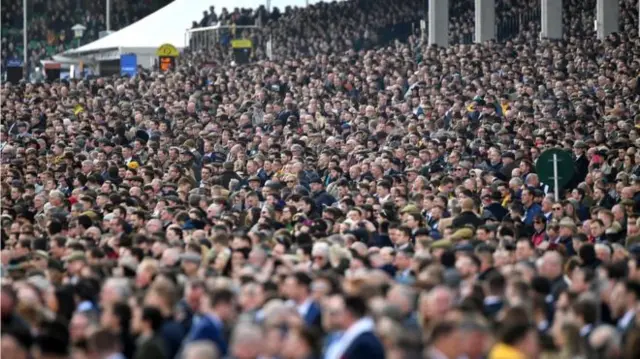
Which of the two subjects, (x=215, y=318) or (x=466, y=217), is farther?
(x=466, y=217)

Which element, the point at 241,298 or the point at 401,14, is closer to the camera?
the point at 241,298

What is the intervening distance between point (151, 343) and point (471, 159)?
15654 mm

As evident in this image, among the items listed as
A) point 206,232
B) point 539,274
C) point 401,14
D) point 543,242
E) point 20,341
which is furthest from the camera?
point 401,14

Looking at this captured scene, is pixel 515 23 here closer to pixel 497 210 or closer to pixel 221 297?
pixel 497 210

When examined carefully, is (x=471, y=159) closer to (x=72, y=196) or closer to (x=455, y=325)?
(x=72, y=196)

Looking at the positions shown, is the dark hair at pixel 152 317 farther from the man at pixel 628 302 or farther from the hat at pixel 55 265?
the hat at pixel 55 265

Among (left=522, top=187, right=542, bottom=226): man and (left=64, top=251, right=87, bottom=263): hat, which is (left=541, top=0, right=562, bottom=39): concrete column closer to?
(left=522, top=187, right=542, bottom=226): man

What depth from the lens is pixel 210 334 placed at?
11.5m

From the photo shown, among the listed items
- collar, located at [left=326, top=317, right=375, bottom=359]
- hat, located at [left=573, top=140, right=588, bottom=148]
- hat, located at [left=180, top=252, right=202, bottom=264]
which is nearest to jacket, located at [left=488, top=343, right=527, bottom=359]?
collar, located at [left=326, top=317, right=375, bottom=359]

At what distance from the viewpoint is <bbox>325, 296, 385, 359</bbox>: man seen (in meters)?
10.5

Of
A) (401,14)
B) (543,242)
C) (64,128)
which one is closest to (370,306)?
(543,242)

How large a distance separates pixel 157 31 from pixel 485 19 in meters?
15.0

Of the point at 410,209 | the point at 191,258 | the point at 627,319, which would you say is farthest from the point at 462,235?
the point at 627,319

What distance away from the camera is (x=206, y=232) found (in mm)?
19594
